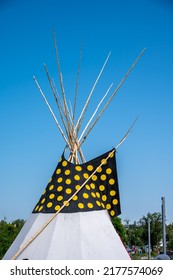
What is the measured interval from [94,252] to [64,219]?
0.74 m

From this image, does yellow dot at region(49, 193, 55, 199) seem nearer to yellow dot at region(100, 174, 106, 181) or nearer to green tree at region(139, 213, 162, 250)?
yellow dot at region(100, 174, 106, 181)

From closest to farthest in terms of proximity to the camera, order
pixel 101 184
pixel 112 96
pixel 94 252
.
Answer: pixel 94 252, pixel 101 184, pixel 112 96

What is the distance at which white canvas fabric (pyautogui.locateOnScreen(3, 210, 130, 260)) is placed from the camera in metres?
6.59

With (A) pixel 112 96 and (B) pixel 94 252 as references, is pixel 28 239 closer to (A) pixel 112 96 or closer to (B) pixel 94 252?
(B) pixel 94 252

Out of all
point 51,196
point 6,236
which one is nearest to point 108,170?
point 51,196

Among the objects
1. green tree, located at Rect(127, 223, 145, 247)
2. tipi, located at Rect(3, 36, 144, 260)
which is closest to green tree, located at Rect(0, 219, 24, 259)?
tipi, located at Rect(3, 36, 144, 260)

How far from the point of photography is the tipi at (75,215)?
6.67 meters

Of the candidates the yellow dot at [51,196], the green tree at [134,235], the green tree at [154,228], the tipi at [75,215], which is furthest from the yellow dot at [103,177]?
the green tree at [134,235]

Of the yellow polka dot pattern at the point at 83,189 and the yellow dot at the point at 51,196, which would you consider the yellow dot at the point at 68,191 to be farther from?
the yellow dot at the point at 51,196

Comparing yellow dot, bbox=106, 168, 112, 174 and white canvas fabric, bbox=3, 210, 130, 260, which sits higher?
yellow dot, bbox=106, 168, 112, 174
